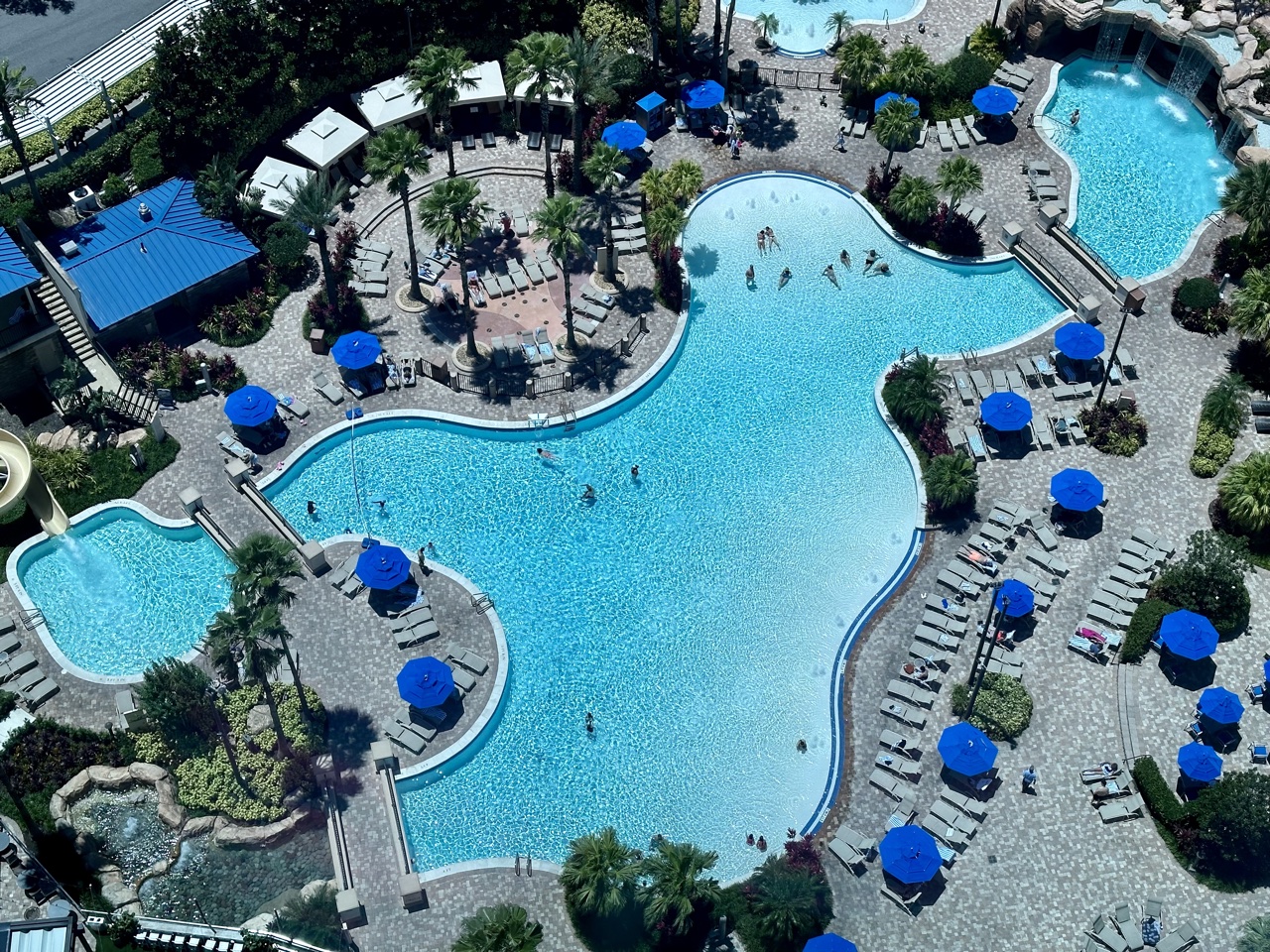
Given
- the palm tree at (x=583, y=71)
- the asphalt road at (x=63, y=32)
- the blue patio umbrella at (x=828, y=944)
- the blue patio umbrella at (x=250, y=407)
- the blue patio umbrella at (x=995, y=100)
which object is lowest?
the blue patio umbrella at (x=828, y=944)

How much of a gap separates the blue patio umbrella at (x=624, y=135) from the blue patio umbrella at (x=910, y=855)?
3970cm

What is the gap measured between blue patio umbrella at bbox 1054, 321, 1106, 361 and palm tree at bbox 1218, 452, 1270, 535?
28.9 feet

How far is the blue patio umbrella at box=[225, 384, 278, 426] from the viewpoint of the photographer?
2554 inches

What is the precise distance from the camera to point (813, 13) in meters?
85.3

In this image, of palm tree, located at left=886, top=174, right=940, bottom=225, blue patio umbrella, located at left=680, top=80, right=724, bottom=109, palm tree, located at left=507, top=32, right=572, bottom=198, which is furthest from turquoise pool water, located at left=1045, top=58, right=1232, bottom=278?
palm tree, located at left=507, top=32, right=572, bottom=198

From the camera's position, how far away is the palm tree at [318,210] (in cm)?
6588

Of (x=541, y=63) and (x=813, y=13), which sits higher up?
(x=541, y=63)

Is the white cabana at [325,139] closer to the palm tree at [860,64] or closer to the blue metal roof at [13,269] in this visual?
the blue metal roof at [13,269]

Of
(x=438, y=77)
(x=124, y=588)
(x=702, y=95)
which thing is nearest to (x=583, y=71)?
(x=438, y=77)

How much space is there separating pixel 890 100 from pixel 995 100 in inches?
263

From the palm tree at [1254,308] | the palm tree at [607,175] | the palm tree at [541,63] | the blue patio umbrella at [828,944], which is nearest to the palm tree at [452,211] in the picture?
the palm tree at [607,175]

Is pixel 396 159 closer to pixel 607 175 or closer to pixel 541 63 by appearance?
pixel 541 63

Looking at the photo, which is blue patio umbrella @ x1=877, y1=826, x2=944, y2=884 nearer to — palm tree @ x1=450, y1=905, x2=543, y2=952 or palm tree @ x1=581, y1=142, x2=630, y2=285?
palm tree @ x1=450, y1=905, x2=543, y2=952

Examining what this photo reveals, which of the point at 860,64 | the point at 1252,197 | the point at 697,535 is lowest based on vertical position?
the point at 697,535
